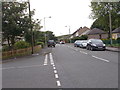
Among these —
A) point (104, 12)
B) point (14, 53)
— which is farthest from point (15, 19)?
point (104, 12)

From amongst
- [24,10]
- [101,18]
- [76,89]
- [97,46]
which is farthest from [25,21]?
[101,18]

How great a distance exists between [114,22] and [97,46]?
1326 inches

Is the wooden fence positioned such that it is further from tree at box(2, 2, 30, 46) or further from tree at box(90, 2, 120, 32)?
tree at box(90, 2, 120, 32)

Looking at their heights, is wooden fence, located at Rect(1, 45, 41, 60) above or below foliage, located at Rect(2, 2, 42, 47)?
below

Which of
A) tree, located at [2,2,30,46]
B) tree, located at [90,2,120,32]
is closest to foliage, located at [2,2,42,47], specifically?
tree, located at [2,2,30,46]

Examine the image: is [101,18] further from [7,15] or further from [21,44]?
[7,15]

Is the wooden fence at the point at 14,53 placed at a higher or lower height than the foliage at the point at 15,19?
lower

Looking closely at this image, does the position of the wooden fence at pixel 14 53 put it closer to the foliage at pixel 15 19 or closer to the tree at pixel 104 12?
the foliage at pixel 15 19

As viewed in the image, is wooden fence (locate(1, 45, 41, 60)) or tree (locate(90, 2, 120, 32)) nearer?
wooden fence (locate(1, 45, 41, 60))

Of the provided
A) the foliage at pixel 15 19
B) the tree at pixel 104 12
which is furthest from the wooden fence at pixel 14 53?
the tree at pixel 104 12

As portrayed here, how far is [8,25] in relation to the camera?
2469 centimetres

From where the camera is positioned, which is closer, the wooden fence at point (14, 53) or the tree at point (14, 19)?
the wooden fence at point (14, 53)

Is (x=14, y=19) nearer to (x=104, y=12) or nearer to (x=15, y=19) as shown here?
(x=15, y=19)

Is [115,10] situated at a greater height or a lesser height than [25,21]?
greater
